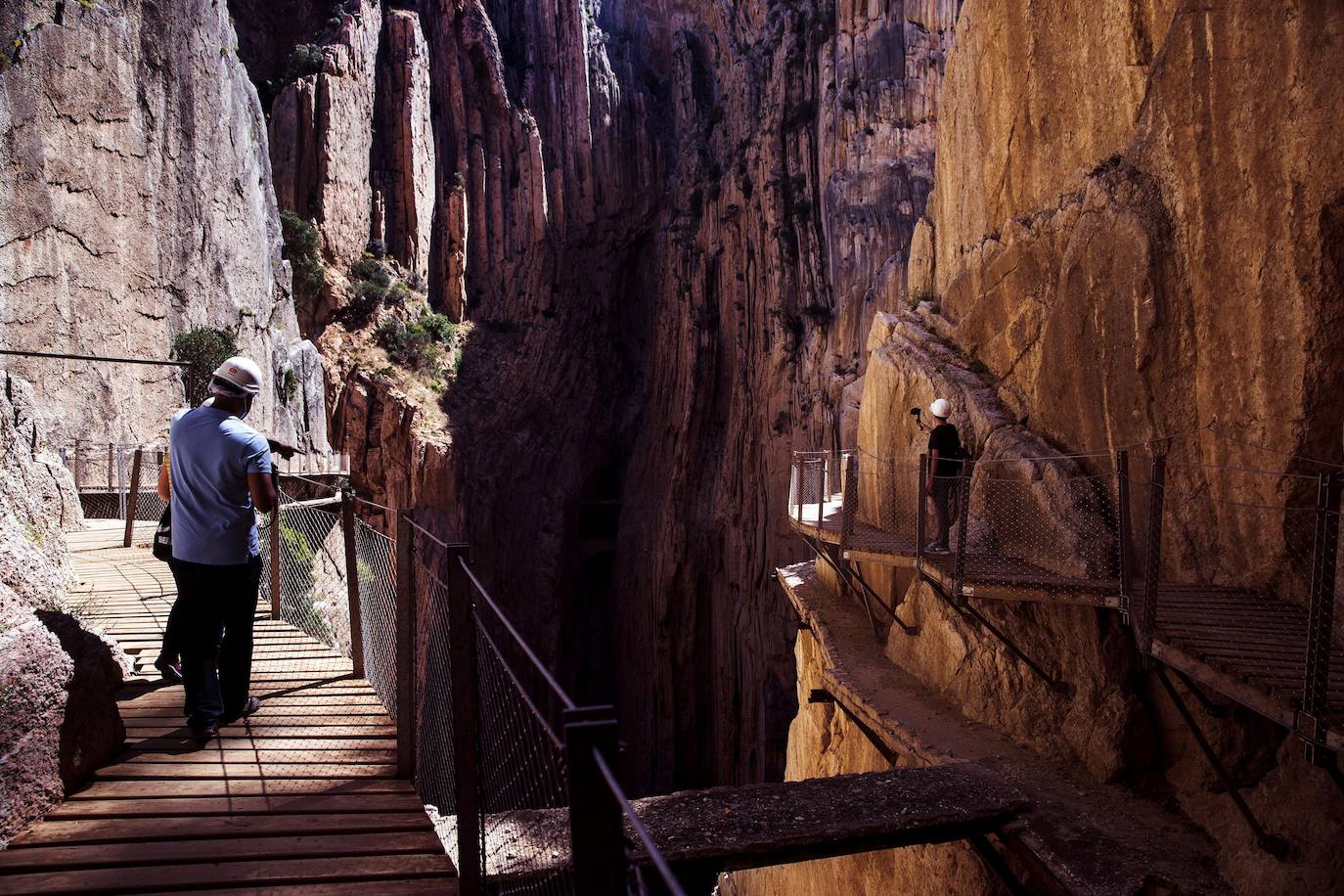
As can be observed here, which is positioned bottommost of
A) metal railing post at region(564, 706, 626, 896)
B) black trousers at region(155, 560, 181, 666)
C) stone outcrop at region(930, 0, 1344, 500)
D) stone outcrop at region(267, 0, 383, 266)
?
black trousers at region(155, 560, 181, 666)

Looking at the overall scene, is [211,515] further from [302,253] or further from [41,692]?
[302,253]

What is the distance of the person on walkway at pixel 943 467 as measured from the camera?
8.14 m

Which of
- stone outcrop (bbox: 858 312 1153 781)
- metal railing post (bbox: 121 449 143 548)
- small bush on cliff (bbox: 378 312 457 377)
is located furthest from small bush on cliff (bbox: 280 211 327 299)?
stone outcrop (bbox: 858 312 1153 781)

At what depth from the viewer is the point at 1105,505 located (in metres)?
6.97

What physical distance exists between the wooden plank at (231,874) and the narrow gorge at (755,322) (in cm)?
55

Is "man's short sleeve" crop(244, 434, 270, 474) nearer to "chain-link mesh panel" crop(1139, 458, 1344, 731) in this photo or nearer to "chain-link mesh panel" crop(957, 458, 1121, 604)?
"chain-link mesh panel" crop(957, 458, 1121, 604)

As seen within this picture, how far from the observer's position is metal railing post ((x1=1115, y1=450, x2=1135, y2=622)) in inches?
222

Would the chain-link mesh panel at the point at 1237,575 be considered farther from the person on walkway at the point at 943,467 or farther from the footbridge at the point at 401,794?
the person on walkway at the point at 943,467

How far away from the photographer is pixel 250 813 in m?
3.82

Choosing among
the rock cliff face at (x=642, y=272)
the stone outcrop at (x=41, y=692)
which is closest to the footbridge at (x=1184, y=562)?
the stone outcrop at (x=41, y=692)

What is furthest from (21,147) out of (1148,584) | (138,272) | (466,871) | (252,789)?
(1148,584)

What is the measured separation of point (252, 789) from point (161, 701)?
5.32 ft

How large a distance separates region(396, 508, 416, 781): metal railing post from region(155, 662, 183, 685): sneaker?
189cm

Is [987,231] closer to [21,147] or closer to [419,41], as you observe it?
[21,147]
